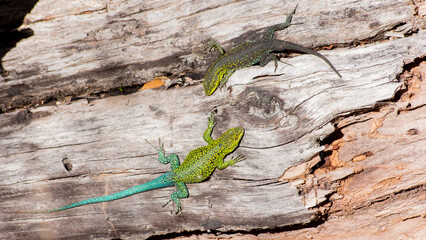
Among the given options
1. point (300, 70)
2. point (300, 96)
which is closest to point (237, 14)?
point (300, 70)

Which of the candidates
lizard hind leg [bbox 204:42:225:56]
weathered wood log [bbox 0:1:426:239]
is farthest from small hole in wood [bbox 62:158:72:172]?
lizard hind leg [bbox 204:42:225:56]

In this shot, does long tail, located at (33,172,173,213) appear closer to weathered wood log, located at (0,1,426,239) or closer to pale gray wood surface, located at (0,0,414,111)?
weathered wood log, located at (0,1,426,239)

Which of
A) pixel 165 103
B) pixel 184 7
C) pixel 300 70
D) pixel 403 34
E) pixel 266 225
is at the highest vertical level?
pixel 184 7

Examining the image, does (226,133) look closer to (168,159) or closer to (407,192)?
(168,159)

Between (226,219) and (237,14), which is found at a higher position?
(237,14)

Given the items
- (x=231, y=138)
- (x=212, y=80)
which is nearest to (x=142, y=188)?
(x=231, y=138)

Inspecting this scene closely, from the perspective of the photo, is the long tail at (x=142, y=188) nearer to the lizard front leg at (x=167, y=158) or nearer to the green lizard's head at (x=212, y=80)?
the lizard front leg at (x=167, y=158)
